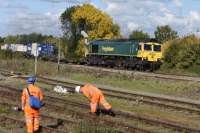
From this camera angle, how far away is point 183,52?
2060 inches

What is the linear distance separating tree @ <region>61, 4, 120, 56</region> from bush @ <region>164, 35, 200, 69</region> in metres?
31.3

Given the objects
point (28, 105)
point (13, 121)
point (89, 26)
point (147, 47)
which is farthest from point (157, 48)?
point (28, 105)

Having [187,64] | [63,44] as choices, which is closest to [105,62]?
[187,64]

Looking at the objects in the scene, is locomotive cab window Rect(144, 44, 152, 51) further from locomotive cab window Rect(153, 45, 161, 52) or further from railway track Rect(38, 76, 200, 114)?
railway track Rect(38, 76, 200, 114)

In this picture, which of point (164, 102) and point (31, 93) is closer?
point (31, 93)

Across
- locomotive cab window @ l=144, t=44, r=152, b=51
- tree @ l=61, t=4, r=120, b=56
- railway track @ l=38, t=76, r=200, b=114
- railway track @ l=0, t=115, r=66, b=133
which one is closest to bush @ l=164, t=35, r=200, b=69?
locomotive cab window @ l=144, t=44, r=152, b=51

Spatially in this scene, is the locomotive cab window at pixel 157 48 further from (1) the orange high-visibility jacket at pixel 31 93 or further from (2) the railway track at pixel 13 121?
(1) the orange high-visibility jacket at pixel 31 93

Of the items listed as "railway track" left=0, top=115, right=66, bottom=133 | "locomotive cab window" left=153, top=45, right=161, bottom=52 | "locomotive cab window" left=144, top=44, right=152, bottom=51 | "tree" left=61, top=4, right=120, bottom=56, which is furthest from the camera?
"tree" left=61, top=4, right=120, bottom=56

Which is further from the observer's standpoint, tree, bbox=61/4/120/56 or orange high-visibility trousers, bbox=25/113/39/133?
tree, bbox=61/4/120/56

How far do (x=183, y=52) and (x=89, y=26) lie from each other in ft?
129

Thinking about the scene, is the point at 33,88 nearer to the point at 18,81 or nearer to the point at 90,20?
the point at 18,81

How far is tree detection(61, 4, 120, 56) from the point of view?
88.1 meters

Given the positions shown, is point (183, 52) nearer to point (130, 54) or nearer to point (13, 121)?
point (130, 54)

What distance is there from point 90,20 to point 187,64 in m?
39.6
